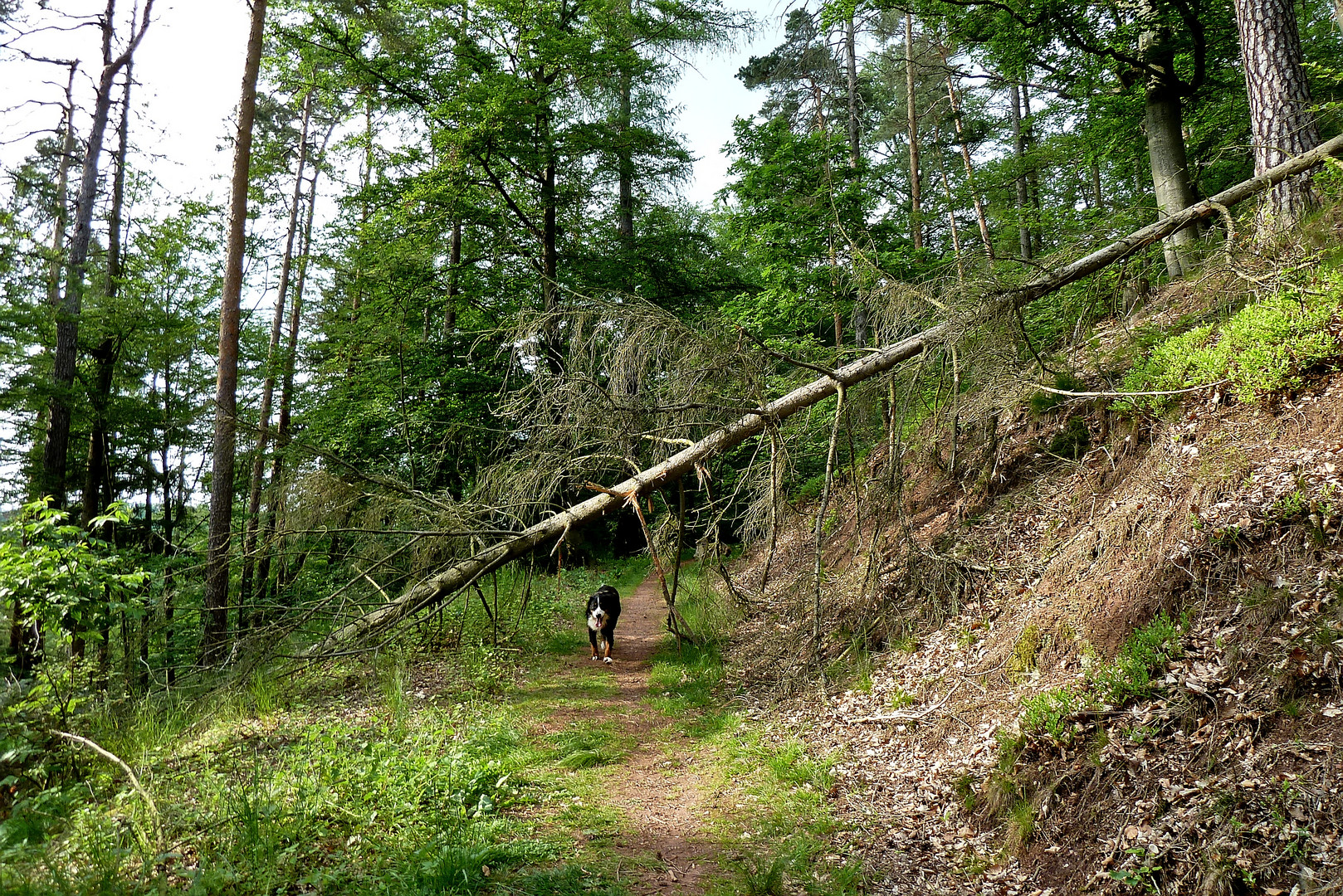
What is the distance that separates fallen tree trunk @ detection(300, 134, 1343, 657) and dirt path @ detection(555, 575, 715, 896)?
2057mm

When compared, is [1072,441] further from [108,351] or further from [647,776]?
[108,351]

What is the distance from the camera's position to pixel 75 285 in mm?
10500

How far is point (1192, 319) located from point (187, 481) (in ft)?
59.5

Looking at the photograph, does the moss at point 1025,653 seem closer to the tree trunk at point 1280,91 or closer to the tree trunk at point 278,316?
the tree trunk at point 1280,91

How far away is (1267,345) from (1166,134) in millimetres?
4414

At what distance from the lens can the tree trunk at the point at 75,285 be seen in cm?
1021

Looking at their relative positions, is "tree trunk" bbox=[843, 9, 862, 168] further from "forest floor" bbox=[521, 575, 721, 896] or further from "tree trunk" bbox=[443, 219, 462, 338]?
"forest floor" bbox=[521, 575, 721, 896]

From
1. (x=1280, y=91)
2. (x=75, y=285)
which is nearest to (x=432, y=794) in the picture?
(x=1280, y=91)

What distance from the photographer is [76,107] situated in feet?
37.5

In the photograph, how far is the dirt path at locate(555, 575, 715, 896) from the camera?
150 inches

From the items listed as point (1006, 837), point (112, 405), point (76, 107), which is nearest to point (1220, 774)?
point (1006, 837)

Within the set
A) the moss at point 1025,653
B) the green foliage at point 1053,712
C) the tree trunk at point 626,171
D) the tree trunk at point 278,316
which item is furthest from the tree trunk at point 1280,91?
the tree trunk at point 278,316

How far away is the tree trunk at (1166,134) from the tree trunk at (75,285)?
15.1 meters

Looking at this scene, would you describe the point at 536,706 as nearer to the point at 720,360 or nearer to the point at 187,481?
the point at 720,360
